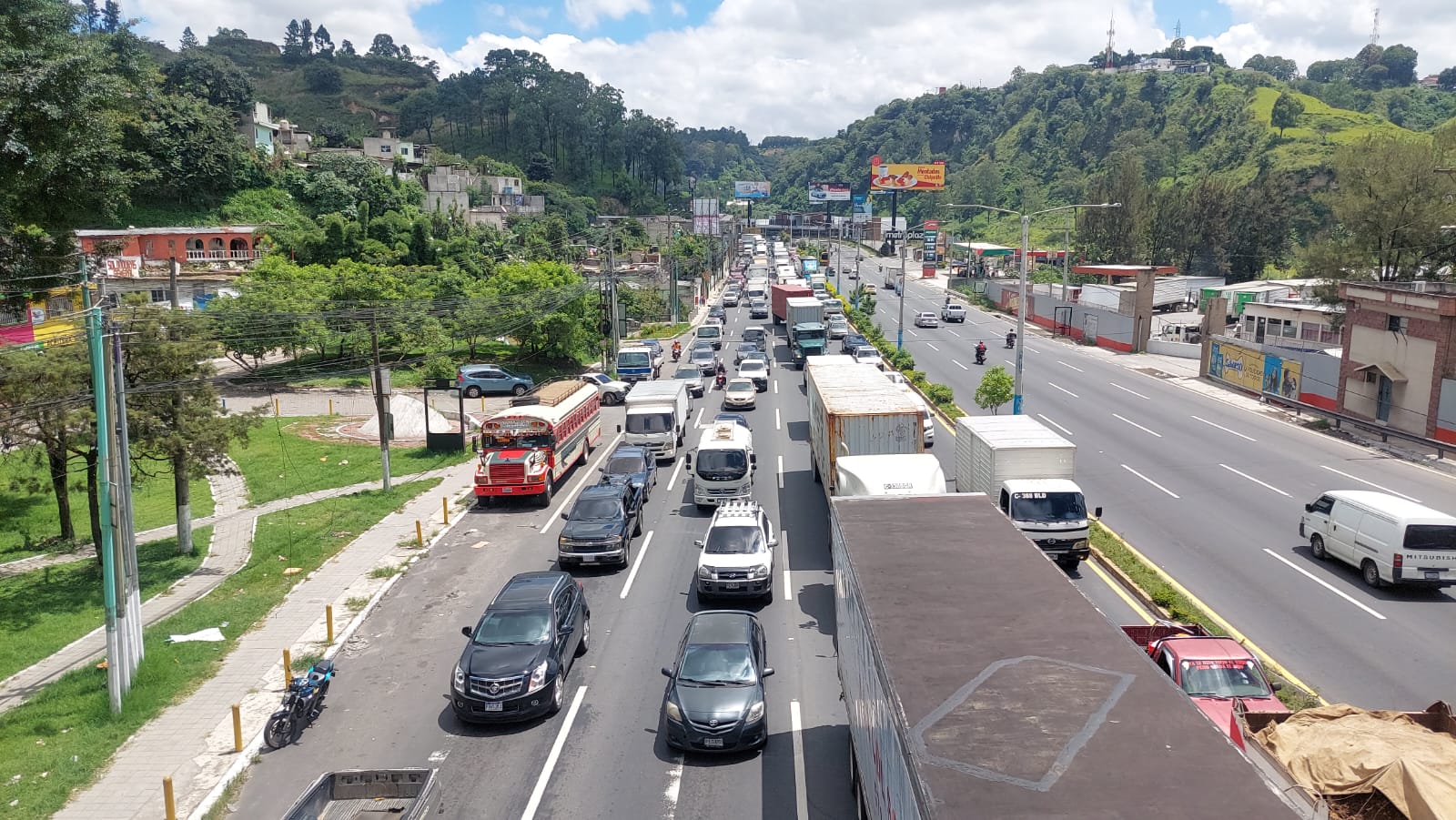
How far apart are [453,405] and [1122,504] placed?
3137cm

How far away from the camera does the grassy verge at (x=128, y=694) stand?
1279 cm

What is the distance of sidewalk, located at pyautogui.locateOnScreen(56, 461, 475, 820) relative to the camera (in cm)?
1235

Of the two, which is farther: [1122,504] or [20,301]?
[20,301]

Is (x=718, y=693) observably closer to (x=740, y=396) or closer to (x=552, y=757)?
(x=552, y=757)

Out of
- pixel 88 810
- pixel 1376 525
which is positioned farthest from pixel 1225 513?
pixel 88 810

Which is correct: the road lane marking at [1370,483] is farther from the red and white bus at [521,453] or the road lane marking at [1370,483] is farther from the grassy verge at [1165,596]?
the red and white bus at [521,453]

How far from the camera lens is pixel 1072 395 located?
43.8m

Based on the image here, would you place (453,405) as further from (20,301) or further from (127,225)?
(127,225)

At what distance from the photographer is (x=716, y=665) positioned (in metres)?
13.5

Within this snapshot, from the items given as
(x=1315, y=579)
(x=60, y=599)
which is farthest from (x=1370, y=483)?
(x=60, y=599)

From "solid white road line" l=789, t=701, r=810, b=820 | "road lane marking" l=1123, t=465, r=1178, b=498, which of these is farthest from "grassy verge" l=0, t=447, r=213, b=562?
"road lane marking" l=1123, t=465, r=1178, b=498

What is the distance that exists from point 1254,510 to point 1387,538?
244 inches

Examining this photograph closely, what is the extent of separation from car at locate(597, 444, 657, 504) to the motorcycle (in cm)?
1119

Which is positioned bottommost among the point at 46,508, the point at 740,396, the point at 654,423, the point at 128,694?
the point at 46,508
